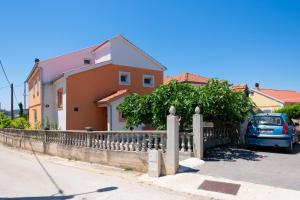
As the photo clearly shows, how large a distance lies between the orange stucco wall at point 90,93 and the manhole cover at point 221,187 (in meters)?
13.8

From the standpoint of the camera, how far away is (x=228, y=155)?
1077 centimetres

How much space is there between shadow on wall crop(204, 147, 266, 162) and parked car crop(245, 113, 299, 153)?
67cm

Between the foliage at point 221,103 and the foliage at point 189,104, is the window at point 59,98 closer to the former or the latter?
the foliage at point 189,104

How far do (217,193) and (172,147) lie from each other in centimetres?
214

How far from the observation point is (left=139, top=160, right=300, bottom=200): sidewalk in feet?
20.7

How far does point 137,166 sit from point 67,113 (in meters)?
10.9

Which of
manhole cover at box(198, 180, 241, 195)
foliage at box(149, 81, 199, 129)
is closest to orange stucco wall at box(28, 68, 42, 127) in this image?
foliage at box(149, 81, 199, 129)

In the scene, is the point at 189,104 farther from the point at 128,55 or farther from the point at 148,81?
the point at 148,81

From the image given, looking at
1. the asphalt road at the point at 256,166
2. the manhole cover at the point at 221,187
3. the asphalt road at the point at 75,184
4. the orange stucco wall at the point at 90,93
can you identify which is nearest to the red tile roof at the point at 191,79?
the orange stucco wall at the point at 90,93

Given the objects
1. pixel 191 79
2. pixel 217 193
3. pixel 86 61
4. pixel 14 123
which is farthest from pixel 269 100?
pixel 217 193

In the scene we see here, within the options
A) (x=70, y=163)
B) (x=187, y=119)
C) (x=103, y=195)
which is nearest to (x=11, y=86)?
(x=70, y=163)

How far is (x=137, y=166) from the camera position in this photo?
31.5ft

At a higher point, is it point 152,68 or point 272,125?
point 152,68

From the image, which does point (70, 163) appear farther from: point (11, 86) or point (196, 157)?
point (11, 86)
